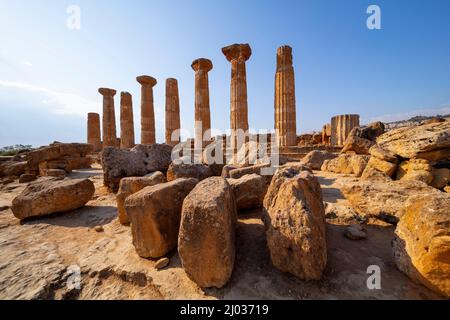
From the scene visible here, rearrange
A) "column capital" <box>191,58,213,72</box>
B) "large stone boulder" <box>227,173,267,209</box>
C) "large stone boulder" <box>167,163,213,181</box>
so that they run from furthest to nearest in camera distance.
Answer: "column capital" <box>191,58,213,72</box>, "large stone boulder" <box>167,163,213,181</box>, "large stone boulder" <box>227,173,267,209</box>

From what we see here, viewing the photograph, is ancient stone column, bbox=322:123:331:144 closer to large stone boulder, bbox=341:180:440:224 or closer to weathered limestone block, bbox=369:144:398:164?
weathered limestone block, bbox=369:144:398:164

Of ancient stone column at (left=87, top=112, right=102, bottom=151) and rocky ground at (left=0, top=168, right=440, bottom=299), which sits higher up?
ancient stone column at (left=87, top=112, right=102, bottom=151)

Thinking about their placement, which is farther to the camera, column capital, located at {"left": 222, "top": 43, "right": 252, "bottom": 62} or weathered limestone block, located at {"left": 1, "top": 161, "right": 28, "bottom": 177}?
column capital, located at {"left": 222, "top": 43, "right": 252, "bottom": 62}

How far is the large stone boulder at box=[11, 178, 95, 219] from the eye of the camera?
3930 millimetres

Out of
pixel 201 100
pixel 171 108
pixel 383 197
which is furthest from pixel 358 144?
pixel 171 108

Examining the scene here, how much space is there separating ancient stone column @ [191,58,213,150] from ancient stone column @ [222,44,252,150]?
6.43 ft

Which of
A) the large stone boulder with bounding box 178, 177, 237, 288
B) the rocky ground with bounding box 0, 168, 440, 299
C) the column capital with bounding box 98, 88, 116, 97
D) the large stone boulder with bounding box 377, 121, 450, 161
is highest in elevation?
the column capital with bounding box 98, 88, 116, 97

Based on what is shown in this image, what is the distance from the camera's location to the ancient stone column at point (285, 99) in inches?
424

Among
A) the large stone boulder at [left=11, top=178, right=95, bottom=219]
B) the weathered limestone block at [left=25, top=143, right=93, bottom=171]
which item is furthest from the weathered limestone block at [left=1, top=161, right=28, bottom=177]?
the large stone boulder at [left=11, top=178, right=95, bottom=219]

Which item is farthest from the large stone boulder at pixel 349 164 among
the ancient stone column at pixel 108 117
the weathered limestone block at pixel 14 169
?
the ancient stone column at pixel 108 117

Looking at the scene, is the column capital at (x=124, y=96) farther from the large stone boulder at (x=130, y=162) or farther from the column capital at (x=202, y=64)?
the large stone boulder at (x=130, y=162)

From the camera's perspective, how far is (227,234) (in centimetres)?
A: 193

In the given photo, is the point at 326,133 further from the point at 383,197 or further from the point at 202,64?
the point at 383,197

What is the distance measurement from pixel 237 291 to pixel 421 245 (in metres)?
1.75
